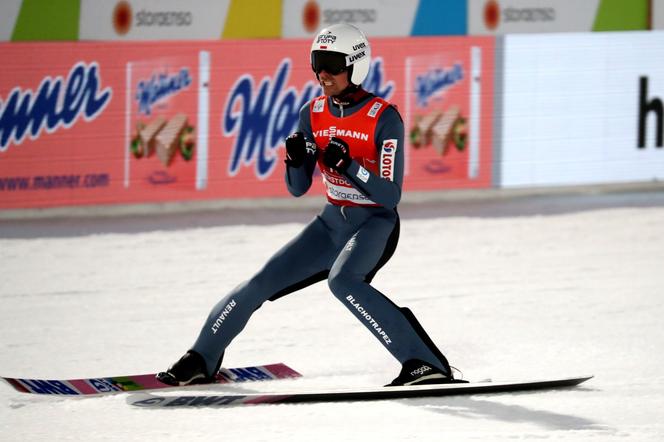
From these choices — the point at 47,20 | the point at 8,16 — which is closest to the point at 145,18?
the point at 47,20

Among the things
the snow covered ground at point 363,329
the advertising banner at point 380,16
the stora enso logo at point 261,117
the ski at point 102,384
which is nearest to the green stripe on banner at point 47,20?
the stora enso logo at point 261,117

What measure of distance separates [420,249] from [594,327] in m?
2.77

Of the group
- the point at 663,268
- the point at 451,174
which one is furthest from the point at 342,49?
the point at 451,174

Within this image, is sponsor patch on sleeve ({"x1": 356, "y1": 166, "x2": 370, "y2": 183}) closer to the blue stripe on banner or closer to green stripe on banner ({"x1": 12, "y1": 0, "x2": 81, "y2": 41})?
green stripe on banner ({"x1": 12, "y1": 0, "x2": 81, "y2": 41})

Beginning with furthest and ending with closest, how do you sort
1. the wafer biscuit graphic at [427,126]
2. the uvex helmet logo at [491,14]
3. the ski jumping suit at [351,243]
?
the uvex helmet logo at [491,14], the wafer biscuit graphic at [427,126], the ski jumping suit at [351,243]

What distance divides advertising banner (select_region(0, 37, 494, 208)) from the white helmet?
233 inches

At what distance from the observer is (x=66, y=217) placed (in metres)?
12.0

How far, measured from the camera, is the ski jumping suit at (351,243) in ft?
20.7

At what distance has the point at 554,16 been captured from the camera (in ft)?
46.8

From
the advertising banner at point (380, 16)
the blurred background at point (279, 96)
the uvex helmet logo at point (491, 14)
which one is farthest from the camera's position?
the uvex helmet logo at point (491, 14)

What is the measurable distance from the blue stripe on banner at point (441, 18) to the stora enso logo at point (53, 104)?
3405mm

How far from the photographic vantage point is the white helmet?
21.0 feet

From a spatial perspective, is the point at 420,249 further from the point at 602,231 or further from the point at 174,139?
the point at 174,139

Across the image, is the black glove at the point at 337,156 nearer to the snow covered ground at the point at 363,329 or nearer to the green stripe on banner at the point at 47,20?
the snow covered ground at the point at 363,329
